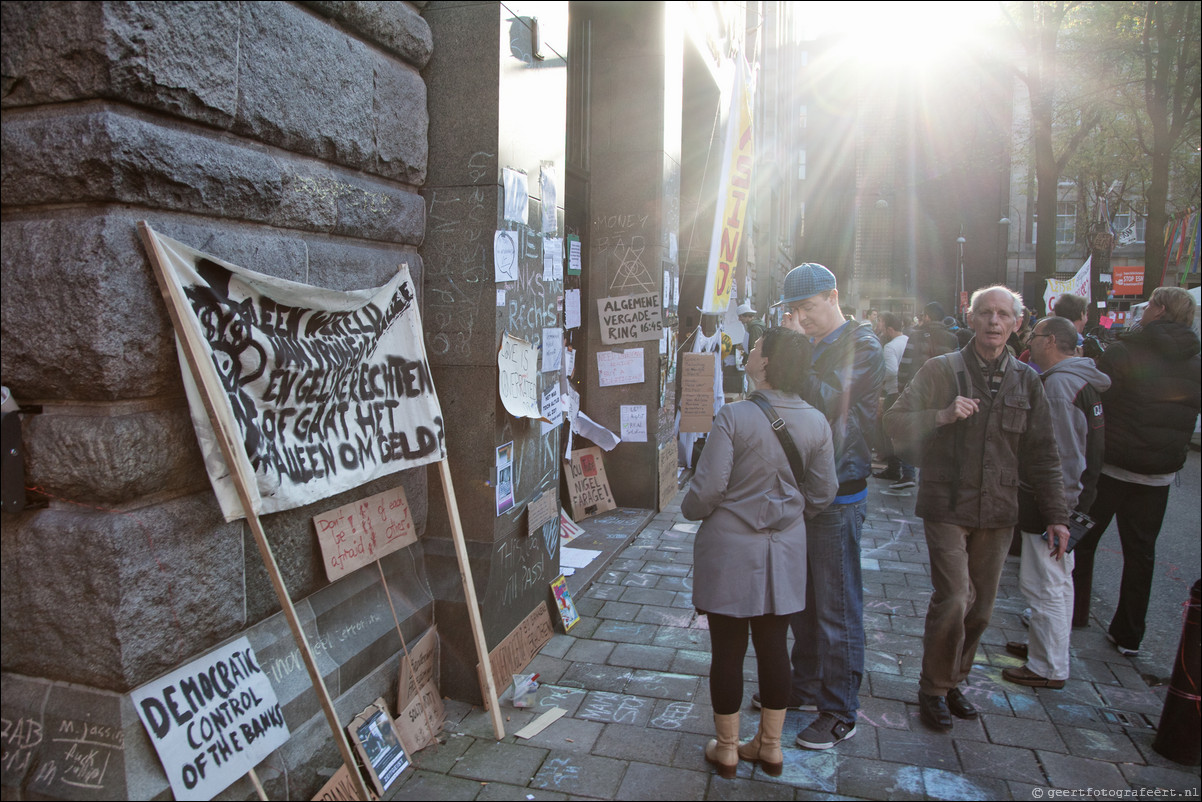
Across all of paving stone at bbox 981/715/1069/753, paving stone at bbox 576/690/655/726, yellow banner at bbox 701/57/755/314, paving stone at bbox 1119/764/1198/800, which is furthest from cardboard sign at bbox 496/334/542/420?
paving stone at bbox 1119/764/1198/800

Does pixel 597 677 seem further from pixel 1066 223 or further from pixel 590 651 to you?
pixel 1066 223

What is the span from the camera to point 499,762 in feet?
10.6

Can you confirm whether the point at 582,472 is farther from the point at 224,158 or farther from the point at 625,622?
the point at 224,158

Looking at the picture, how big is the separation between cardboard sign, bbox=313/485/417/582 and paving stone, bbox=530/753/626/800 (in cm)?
114

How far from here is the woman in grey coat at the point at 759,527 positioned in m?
3.02

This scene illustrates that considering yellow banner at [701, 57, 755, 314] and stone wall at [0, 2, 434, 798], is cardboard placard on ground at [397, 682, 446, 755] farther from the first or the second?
yellow banner at [701, 57, 755, 314]

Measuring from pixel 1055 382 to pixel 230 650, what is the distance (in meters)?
4.27

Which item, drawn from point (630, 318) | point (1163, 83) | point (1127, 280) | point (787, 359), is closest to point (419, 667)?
point (787, 359)

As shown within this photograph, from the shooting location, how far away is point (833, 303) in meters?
3.71

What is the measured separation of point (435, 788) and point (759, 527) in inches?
64.4

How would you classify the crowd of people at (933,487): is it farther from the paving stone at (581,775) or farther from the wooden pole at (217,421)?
the wooden pole at (217,421)

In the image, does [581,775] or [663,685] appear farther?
[663,685]

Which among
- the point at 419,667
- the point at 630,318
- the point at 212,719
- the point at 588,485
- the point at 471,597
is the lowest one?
the point at 419,667

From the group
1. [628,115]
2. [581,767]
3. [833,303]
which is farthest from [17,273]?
[628,115]
